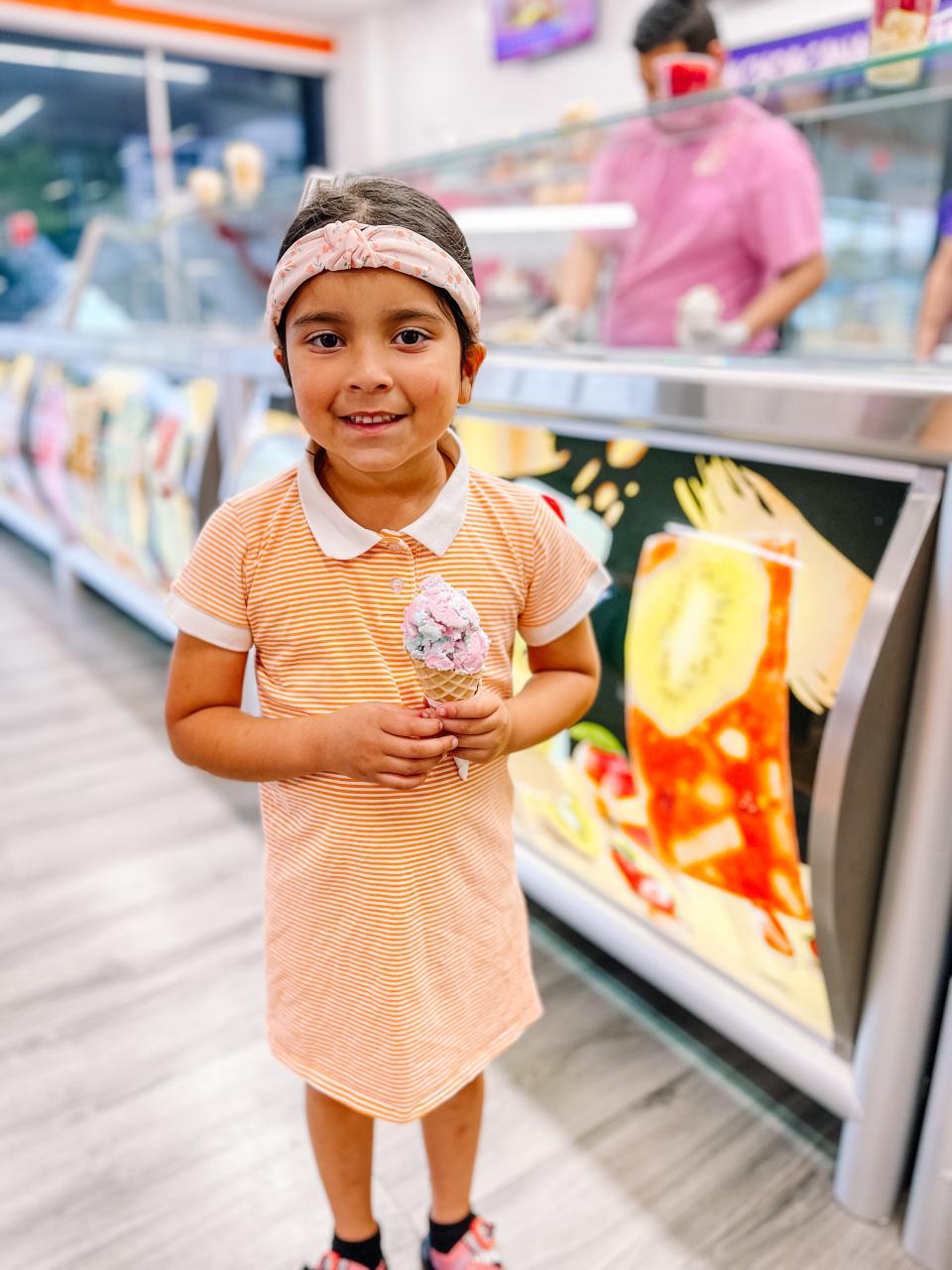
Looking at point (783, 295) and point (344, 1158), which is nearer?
point (344, 1158)

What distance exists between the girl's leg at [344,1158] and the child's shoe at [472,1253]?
104 mm

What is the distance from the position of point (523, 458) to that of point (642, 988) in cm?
90

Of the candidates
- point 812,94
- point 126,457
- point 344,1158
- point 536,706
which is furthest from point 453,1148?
point 126,457

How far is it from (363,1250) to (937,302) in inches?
86.2

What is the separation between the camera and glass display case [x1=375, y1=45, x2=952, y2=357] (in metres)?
1.58

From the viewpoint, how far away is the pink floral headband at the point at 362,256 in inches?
26.3

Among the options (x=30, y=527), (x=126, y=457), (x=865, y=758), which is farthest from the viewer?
(x=30, y=527)

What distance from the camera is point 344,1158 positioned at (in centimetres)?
99

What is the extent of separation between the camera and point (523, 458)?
148 cm

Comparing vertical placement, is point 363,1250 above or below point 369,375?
below

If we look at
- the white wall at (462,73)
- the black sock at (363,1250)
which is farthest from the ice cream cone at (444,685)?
the white wall at (462,73)

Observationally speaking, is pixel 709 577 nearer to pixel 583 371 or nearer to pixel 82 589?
pixel 583 371

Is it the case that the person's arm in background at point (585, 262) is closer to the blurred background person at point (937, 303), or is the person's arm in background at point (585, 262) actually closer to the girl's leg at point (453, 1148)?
the blurred background person at point (937, 303)

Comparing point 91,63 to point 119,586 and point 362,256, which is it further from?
point 362,256
